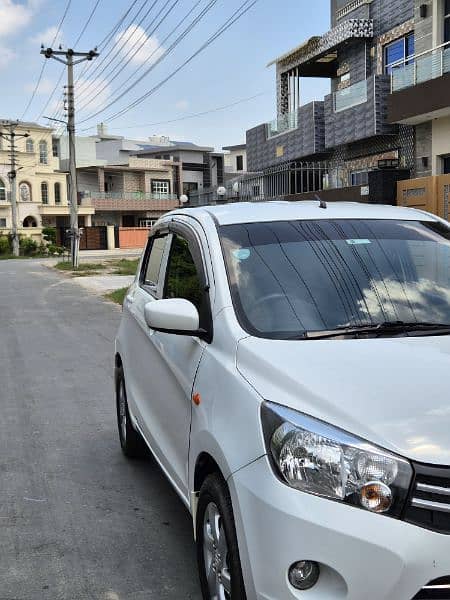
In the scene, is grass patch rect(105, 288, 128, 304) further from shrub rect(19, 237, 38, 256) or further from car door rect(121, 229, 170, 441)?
shrub rect(19, 237, 38, 256)

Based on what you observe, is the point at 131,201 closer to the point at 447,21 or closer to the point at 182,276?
the point at 447,21

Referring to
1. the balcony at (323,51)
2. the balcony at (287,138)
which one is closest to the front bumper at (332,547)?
the balcony at (323,51)

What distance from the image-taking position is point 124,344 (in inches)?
203

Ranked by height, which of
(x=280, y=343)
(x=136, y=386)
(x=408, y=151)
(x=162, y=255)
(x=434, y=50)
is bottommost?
(x=136, y=386)

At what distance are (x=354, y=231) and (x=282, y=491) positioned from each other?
5.90 ft

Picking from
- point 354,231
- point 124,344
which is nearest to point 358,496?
point 354,231

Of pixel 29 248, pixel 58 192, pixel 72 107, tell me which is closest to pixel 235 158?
pixel 58 192

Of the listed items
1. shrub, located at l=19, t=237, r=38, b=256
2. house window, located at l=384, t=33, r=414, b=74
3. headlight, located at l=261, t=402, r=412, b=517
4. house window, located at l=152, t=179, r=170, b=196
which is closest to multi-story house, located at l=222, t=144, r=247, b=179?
house window, located at l=152, t=179, r=170, b=196

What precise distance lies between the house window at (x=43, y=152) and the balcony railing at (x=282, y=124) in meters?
49.5

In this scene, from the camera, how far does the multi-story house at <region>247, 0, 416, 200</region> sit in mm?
20156

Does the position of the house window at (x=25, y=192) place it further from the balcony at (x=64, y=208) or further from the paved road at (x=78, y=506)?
the paved road at (x=78, y=506)

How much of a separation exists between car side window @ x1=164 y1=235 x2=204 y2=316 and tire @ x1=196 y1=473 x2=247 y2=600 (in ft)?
2.98

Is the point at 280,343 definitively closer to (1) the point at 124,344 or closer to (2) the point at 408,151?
(1) the point at 124,344

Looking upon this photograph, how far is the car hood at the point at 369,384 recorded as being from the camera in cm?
224
